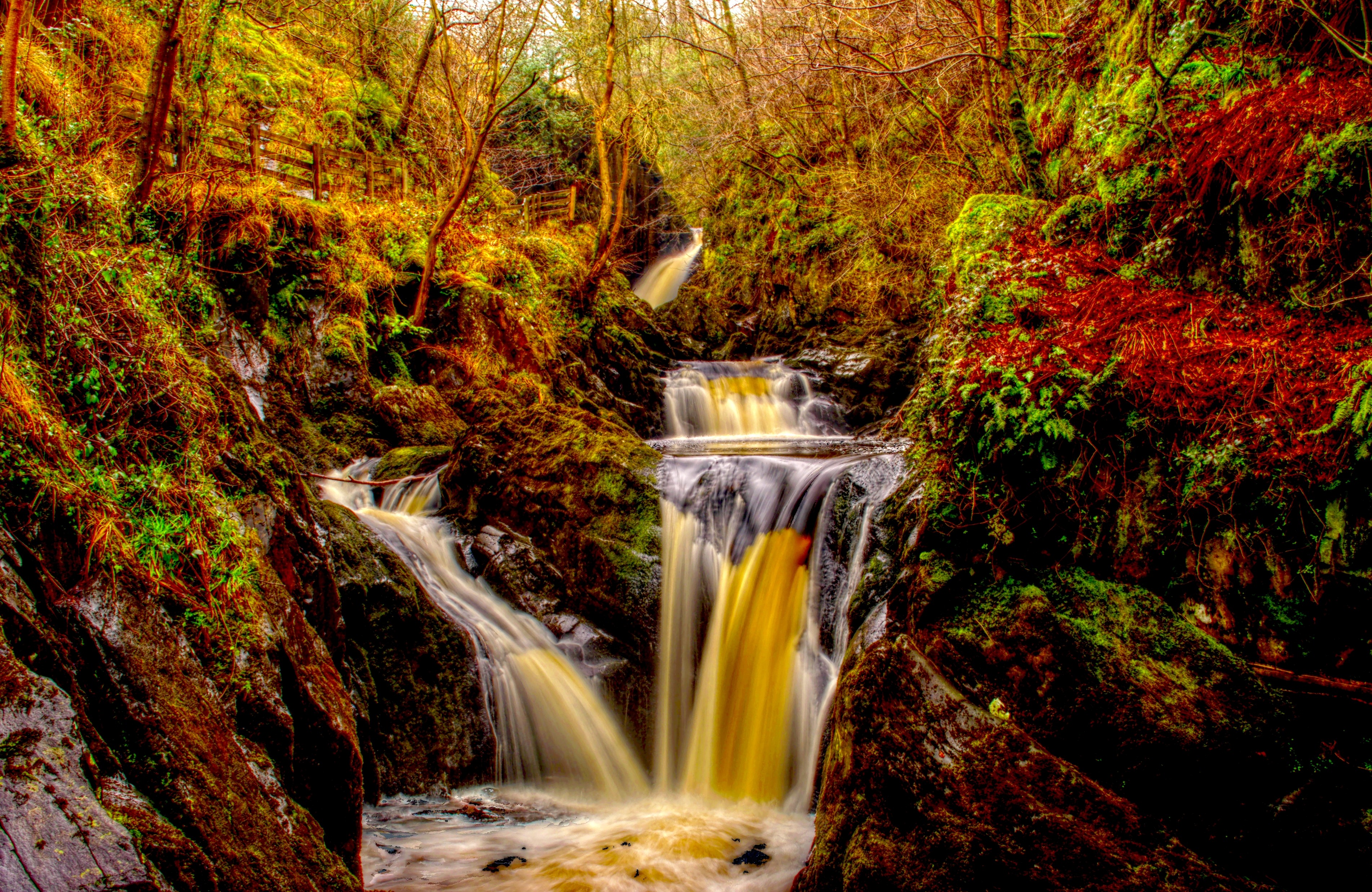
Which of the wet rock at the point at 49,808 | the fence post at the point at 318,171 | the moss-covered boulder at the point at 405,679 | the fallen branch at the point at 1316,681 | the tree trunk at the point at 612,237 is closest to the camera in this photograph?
the wet rock at the point at 49,808

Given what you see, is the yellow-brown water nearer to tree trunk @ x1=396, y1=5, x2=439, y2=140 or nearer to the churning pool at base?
the churning pool at base

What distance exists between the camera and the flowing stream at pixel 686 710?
15.0ft

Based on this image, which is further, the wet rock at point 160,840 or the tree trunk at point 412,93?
the tree trunk at point 412,93

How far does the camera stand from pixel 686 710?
6.10 m

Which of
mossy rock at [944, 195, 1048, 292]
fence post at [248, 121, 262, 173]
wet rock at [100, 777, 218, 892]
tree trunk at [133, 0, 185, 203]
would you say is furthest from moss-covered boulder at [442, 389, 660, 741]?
fence post at [248, 121, 262, 173]

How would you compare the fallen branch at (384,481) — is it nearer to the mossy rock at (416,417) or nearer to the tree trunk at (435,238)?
the mossy rock at (416,417)

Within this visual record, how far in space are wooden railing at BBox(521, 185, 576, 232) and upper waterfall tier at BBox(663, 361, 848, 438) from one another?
295 inches

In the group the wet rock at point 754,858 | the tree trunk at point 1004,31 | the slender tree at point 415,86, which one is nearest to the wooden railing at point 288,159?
the slender tree at point 415,86

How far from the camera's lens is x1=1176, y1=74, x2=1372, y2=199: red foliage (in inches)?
145

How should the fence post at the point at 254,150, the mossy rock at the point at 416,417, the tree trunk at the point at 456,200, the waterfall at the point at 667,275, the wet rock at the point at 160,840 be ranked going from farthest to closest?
the waterfall at the point at 667,275
the tree trunk at the point at 456,200
the fence post at the point at 254,150
the mossy rock at the point at 416,417
the wet rock at the point at 160,840

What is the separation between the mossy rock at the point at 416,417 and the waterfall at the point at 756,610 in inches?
162

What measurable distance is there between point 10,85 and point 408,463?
18.1ft

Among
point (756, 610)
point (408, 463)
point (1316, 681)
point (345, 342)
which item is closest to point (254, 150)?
point (345, 342)

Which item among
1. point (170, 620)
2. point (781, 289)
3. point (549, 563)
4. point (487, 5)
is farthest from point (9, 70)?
point (781, 289)
